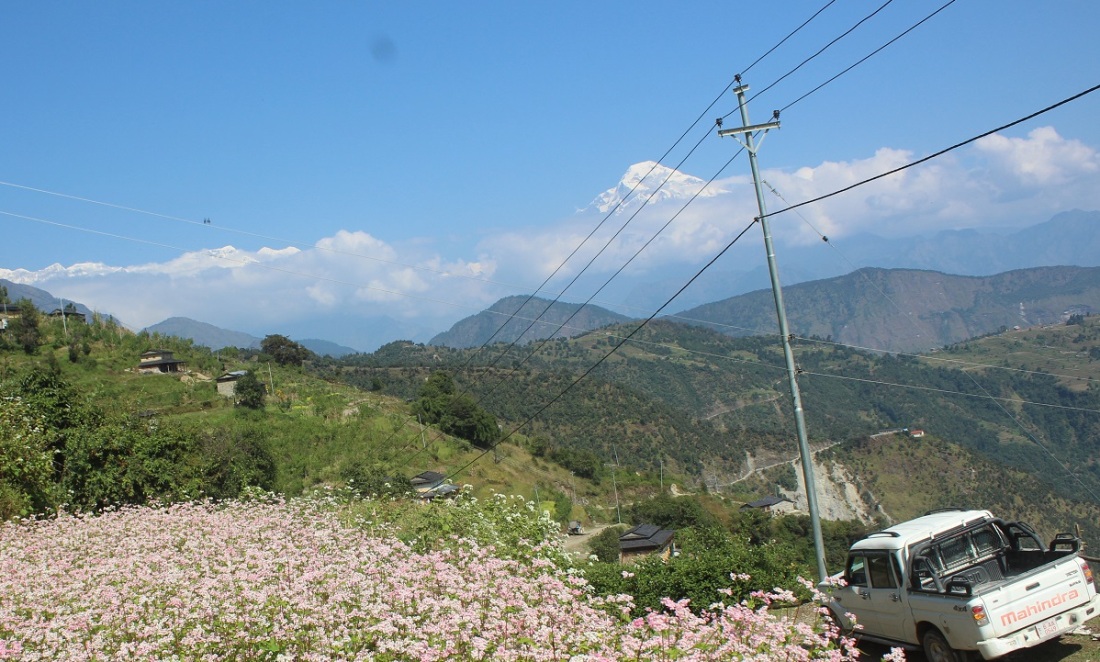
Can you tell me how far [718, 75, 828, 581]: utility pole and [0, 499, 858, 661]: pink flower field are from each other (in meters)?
5.48

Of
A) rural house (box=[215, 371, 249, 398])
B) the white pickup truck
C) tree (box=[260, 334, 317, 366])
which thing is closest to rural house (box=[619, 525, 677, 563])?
the white pickup truck

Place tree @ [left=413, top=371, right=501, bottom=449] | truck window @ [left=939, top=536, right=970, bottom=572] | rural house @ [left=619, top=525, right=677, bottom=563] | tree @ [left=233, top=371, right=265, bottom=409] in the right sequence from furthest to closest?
1. tree @ [left=413, top=371, right=501, bottom=449]
2. tree @ [left=233, top=371, right=265, bottom=409]
3. rural house @ [left=619, top=525, right=677, bottom=563]
4. truck window @ [left=939, top=536, right=970, bottom=572]

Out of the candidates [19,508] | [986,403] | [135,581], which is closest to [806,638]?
[135,581]

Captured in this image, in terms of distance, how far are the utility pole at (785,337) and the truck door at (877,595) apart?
2223 mm

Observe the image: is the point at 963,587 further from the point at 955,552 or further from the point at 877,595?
the point at 877,595

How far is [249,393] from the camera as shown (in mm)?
54125

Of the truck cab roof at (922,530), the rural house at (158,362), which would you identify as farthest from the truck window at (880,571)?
the rural house at (158,362)

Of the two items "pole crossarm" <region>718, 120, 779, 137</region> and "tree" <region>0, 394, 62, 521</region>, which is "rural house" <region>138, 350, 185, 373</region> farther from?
"pole crossarm" <region>718, 120, 779, 137</region>

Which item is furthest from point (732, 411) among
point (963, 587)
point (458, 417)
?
point (963, 587)

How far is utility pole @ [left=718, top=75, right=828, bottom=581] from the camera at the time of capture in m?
12.5

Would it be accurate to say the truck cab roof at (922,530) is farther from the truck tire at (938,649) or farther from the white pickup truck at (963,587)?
the truck tire at (938,649)

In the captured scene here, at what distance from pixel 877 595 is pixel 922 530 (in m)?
0.96

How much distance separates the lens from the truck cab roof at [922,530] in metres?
8.75

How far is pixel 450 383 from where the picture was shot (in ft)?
281
